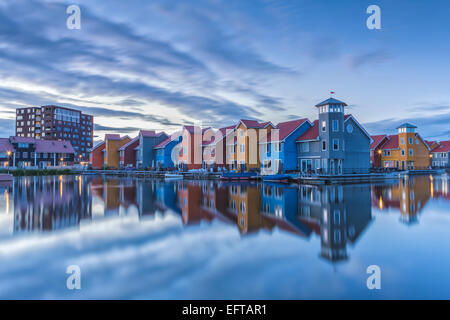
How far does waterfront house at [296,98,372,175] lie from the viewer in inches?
1617

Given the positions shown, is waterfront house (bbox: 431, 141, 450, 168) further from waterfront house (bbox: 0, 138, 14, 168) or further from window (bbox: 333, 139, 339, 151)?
waterfront house (bbox: 0, 138, 14, 168)

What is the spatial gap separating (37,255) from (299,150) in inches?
1597

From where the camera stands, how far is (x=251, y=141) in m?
49.8

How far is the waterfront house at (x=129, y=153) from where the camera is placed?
74.8 meters

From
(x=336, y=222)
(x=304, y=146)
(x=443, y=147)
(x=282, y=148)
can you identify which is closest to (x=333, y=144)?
(x=304, y=146)

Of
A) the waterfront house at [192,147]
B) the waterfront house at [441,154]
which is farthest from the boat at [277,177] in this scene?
the waterfront house at [441,154]

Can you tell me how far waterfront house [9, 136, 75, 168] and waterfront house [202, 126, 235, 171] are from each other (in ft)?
167

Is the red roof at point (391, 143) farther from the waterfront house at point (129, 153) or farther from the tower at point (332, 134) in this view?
the waterfront house at point (129, 153)

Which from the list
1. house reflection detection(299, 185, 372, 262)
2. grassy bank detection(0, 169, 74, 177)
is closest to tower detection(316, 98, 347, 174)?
house reflection detection(299, 185, 372, 262)

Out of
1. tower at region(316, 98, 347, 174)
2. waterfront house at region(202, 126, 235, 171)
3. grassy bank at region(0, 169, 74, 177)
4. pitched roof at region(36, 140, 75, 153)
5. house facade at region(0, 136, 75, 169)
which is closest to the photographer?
tower at region(316, 98, 347, 174)

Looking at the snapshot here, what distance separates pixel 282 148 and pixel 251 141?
6.33m
